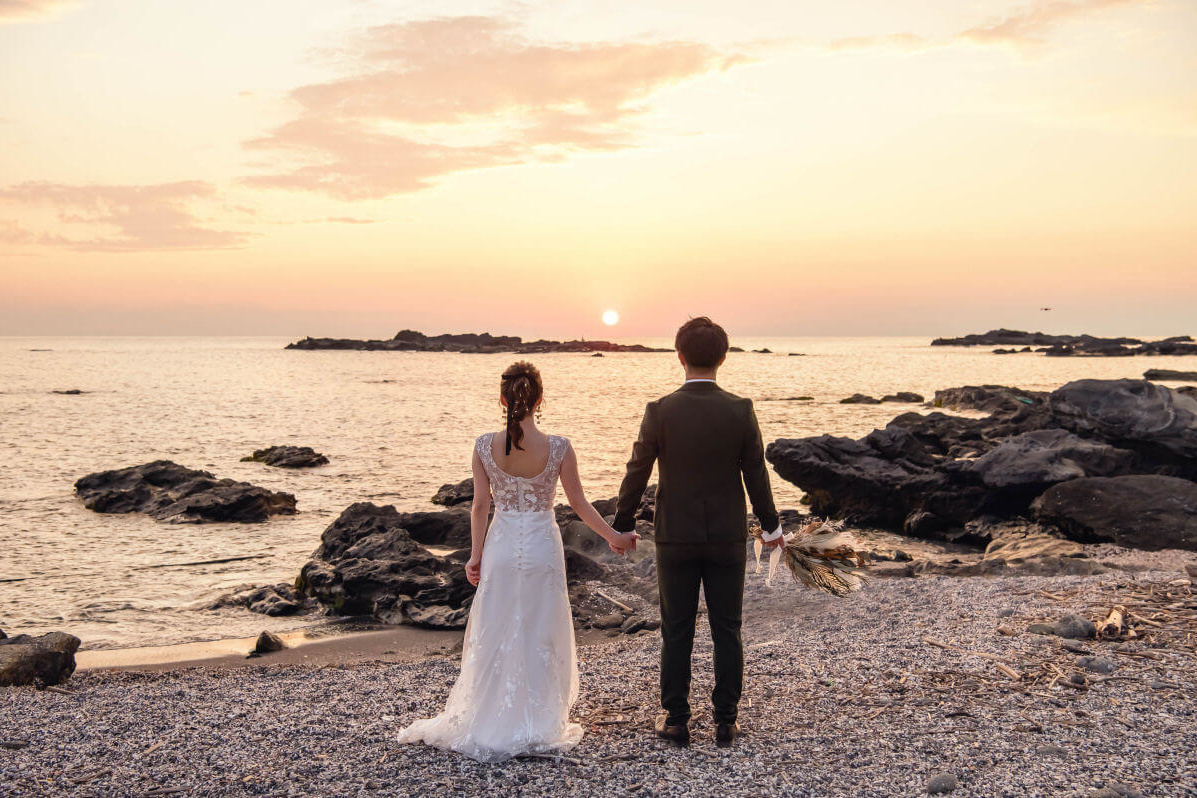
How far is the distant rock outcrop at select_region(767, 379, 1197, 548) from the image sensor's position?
14422mm

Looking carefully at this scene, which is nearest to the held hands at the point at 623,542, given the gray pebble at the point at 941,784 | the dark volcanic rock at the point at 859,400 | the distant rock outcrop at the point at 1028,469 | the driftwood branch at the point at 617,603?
the gray pebble at the point at 941,784

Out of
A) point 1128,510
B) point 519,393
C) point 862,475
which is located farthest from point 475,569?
point 862,475

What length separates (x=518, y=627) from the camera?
5.89m

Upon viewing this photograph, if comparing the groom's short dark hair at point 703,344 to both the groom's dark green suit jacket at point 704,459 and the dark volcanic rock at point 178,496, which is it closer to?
the groom's dark green suit jacket at point 704,459

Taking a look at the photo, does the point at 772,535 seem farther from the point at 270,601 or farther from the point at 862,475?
the point at 862,475

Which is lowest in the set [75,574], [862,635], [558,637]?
[75,574]

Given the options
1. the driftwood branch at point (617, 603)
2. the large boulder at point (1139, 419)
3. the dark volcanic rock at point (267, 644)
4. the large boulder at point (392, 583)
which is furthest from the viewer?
the large boulder at point (1139, 419)

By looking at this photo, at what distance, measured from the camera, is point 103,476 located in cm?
2239

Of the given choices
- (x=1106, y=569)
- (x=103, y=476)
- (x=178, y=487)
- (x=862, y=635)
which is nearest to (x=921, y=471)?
(x=1106, y=569)

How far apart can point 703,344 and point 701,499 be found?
96 cm

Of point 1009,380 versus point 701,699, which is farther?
point 1009,380

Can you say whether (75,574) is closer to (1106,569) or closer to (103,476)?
(103,476)

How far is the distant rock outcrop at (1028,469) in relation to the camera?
14422 millimetres

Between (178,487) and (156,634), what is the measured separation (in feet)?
36.1
